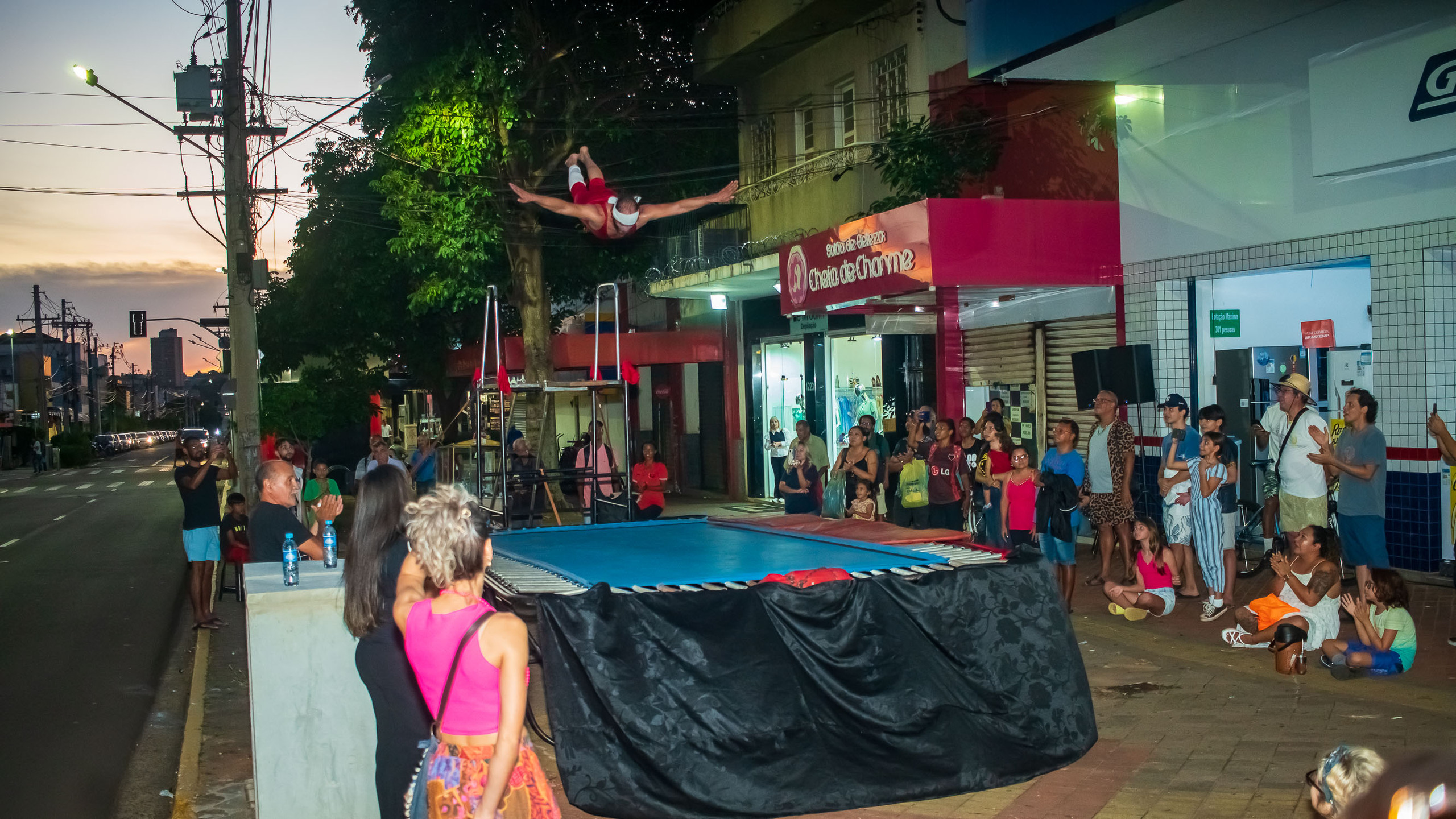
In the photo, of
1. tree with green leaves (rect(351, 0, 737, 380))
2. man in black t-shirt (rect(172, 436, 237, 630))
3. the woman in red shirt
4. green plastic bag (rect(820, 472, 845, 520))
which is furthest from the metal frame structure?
tree with green leaves (rect(351, 0, 737, 380))

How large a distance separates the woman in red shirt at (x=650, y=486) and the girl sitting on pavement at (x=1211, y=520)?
21.2 feet

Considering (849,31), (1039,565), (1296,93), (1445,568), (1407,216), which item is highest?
(849,31)

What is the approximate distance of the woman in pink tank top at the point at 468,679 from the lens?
337 centimetres

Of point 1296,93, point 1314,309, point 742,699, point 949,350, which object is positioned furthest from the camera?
point 949,350

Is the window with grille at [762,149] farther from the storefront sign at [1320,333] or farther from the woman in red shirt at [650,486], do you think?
the storefront sign at [1320,333]

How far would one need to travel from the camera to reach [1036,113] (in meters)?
14.9

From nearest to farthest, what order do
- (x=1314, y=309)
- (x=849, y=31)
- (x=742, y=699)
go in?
(x=742, y=699) → (x=1314, y=309) → (x=849, y=31)

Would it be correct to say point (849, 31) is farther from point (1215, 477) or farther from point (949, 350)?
point (1215, 477)

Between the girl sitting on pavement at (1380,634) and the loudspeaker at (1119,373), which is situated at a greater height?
the loudspeaker at (1119,373)

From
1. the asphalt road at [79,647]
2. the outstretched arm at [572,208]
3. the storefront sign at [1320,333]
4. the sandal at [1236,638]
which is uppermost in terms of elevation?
the outstretched arm at [572,208]

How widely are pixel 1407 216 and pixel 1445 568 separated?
322cm

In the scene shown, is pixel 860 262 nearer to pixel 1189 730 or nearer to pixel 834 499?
pixel 834 499

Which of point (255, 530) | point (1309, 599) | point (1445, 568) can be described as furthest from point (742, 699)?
point (1445, 568)

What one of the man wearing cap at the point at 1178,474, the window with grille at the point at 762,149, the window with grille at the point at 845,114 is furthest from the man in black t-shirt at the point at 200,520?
the window with grille at the point at 762,149
